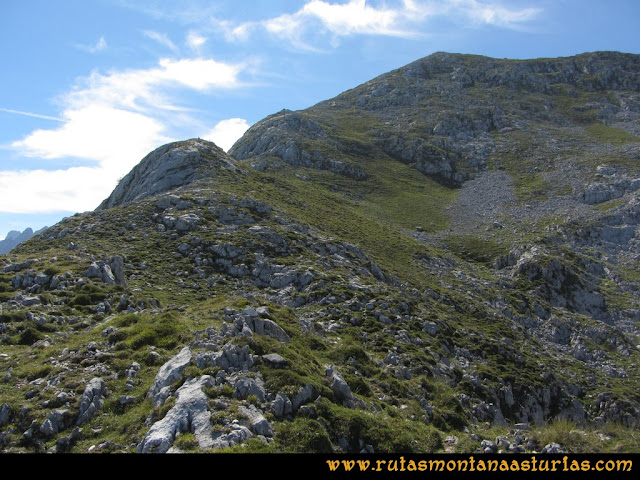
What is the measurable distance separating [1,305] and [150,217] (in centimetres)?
2043

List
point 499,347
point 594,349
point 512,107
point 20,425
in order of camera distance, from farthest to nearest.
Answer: point 512,107 < point 594,349 < point 499,347 < point 20,425

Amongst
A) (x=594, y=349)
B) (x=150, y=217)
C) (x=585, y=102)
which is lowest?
(x=594, y=349)

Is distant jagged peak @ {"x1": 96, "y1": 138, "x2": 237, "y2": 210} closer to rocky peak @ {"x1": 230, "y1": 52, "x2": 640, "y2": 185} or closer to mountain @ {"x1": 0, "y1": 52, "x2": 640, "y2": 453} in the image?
mountain @ {"x1": 0, "y1": 52, "x2": 640, "y2": 453}

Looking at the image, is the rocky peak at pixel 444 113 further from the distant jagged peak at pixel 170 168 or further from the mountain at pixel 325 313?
the distant jagged peak at pixel 170 168

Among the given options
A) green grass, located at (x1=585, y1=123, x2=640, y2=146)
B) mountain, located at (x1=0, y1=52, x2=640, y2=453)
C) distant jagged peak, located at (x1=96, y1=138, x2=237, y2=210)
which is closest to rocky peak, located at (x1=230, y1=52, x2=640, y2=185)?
green grass, located at (x1=585, y1=123, x2=640, y2=146)

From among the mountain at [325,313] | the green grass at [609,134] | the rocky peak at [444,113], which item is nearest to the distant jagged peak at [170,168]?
the mountain at [325,313]

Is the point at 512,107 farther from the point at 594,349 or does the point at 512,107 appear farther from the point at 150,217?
the point at 150,217

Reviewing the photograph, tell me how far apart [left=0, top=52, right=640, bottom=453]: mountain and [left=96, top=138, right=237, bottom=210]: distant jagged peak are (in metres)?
0.43

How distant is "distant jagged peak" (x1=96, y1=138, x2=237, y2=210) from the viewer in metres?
51.2

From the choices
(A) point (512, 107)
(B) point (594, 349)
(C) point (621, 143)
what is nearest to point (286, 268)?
(B) point (594, 349)

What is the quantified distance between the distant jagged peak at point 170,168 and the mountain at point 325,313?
16.9 inches

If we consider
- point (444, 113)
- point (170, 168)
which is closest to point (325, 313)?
point (170, 168)
